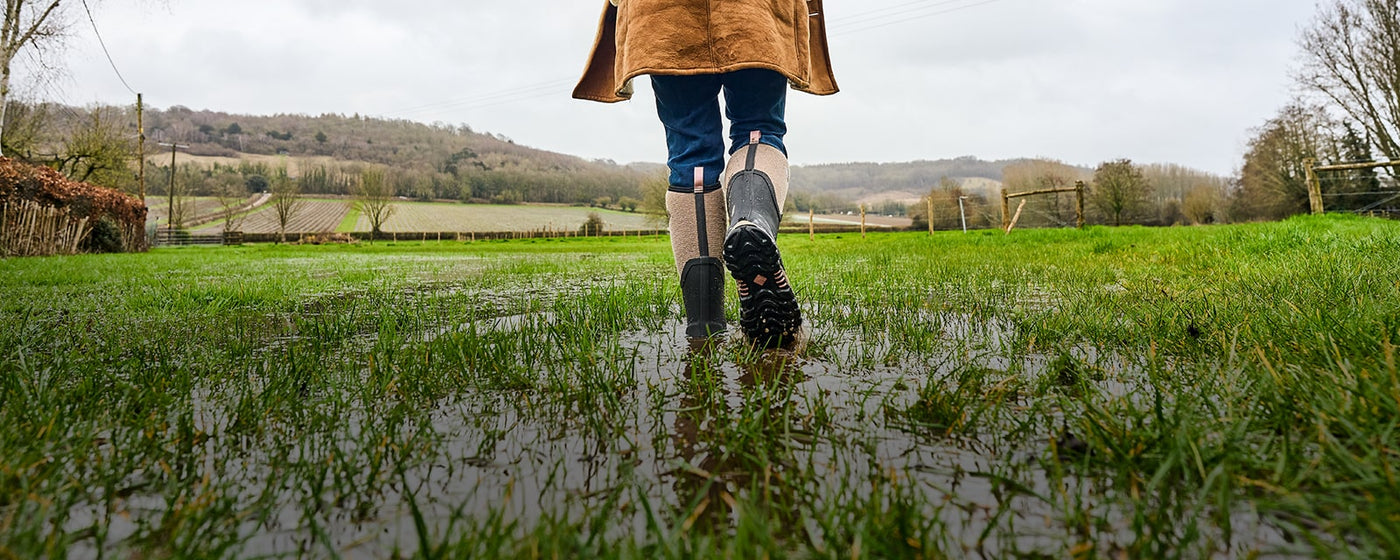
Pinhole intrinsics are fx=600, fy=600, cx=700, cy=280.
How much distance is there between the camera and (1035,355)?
151 centimetres

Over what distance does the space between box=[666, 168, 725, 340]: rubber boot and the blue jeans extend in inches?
1.8

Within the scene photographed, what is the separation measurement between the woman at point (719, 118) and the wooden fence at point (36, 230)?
18.0 metres

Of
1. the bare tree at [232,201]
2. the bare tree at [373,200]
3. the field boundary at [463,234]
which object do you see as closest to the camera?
the field boundary at [463,234]

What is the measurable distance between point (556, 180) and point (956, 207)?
56.6 m

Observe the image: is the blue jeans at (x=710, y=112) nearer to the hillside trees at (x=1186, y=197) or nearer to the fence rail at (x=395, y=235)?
the fence rail at (x=395, y=235)

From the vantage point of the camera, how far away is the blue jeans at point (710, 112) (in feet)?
6.92

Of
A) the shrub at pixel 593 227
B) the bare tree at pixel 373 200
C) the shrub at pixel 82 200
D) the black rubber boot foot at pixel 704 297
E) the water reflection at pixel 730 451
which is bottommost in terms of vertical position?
the water reflection at pixel 730 451

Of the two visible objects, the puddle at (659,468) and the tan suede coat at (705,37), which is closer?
the puddle at (659,468)

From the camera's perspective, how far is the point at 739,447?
2.80 feet

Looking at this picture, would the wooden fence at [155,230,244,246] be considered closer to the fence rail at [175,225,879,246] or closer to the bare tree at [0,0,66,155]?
the fence rail at [175,225,879,246]

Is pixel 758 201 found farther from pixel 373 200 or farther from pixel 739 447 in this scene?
pixel 373 200

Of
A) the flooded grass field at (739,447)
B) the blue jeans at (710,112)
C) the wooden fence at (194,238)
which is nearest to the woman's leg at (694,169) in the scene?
the blue jeans at (710,112)

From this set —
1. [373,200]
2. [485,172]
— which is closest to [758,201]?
[373,200]

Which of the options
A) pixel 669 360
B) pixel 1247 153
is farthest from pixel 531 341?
pixel 1247 153
